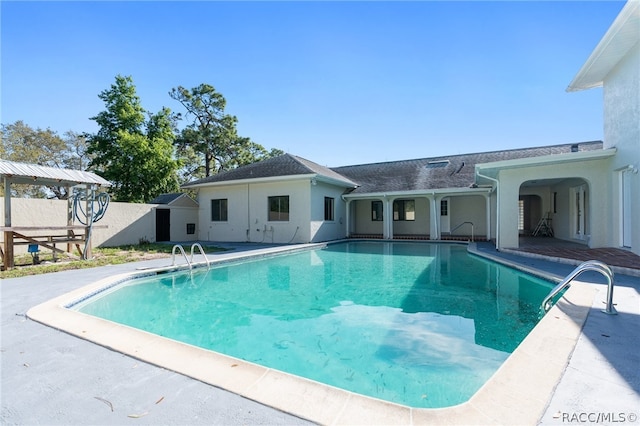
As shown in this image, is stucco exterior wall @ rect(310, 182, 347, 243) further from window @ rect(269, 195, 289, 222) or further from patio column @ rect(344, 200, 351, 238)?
window @ rect(269, 195, 289, 222)

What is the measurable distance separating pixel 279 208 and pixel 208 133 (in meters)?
17.5

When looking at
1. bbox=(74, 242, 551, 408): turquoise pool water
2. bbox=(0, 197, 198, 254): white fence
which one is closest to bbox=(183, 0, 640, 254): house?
bbox=(0, 197, 198, 254): white fence

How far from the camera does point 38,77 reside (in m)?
13.1

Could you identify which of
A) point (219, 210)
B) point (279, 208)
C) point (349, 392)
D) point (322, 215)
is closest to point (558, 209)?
point (322, 215)

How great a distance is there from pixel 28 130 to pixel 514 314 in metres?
32.7

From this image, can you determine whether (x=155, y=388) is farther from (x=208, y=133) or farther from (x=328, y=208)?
(x=208, y=133)

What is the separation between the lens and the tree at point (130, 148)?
20.1m

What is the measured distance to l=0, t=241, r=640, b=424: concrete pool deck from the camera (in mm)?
1917

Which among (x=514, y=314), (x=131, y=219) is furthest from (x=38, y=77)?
(x=514, y=314)

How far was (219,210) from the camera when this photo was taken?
17.2 meters

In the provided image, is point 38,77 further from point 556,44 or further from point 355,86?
point 556,44

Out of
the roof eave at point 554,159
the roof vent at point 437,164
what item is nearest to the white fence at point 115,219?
the roof eave at point 554,159

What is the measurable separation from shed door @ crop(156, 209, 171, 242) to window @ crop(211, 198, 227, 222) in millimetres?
2246

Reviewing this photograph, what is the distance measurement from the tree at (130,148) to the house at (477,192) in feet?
17.4
